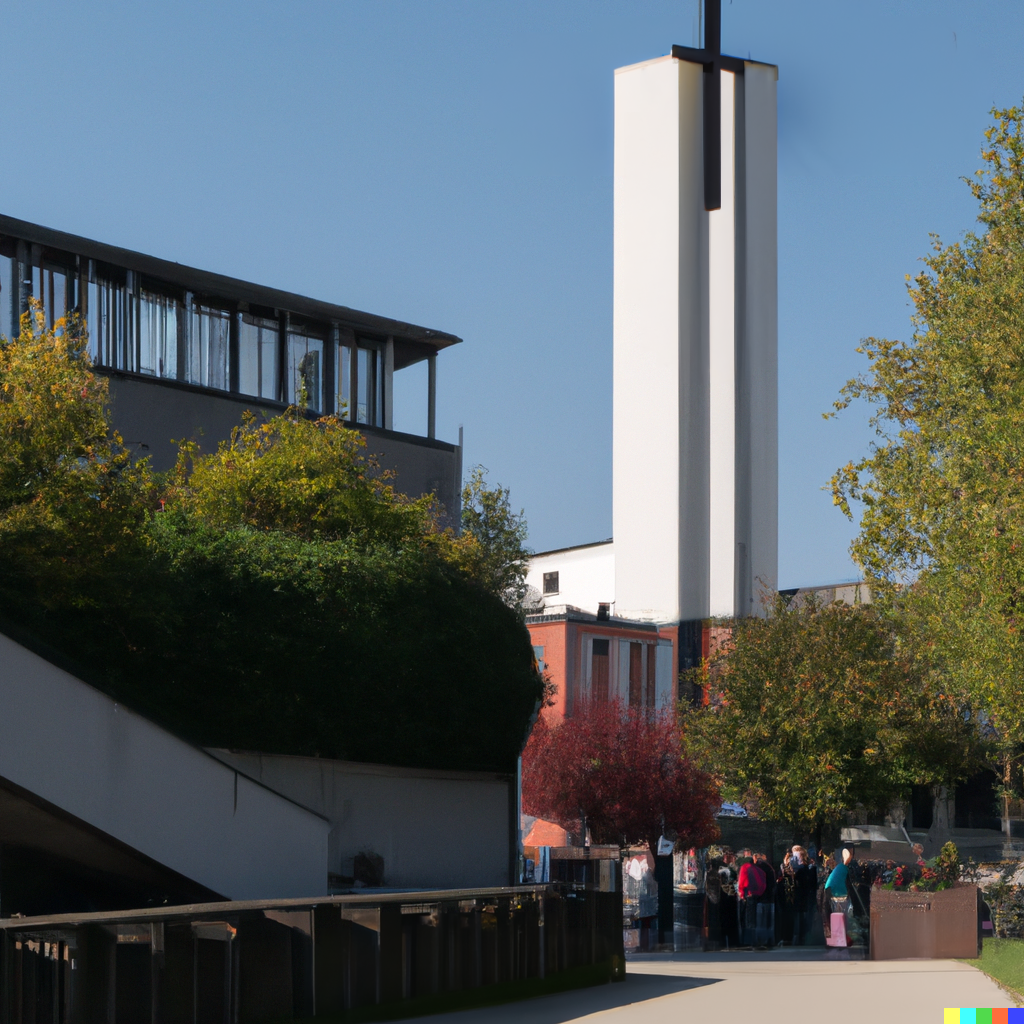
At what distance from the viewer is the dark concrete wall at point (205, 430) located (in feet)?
96.8

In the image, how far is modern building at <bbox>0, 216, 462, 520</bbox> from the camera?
29.5m

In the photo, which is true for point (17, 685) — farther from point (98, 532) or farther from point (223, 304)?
point (223, 304)

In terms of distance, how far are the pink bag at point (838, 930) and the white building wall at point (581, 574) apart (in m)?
52.3

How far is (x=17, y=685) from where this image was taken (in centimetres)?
1343

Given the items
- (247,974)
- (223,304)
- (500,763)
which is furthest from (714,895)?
(223,304)

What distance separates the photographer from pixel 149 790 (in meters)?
14.2

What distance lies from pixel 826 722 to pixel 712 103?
Result: 116ft

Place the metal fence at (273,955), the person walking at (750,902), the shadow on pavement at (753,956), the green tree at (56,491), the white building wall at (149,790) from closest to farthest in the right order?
the metal fence at (273,955)
the white building wall at (149,790)
the green tree at (56,491)
the shadow on pavement at (753,956)
the person walking at (750,902)

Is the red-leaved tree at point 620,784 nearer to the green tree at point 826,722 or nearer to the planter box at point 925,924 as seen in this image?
the green tree at point 826,722

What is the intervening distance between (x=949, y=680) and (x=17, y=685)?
1858 centimetres

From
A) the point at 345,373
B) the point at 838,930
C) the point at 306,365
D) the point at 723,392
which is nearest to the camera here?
the point at 838,930

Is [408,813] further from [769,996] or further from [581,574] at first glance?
[581,574]

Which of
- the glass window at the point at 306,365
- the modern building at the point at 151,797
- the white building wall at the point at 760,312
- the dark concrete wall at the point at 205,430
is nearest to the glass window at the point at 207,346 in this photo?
the dark concrete wall at the point at 205,430

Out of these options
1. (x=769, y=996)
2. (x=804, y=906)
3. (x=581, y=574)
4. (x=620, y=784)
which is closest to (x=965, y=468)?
(x=804, y=906)
